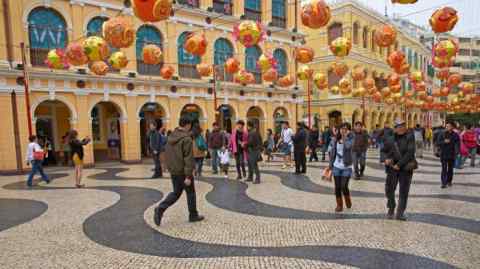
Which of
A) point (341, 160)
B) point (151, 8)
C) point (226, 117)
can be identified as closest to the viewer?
point (341, 160)

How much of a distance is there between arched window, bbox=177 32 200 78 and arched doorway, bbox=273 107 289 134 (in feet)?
25.8

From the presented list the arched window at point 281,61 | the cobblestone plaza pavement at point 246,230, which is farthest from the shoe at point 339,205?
the arched window at point 281,61

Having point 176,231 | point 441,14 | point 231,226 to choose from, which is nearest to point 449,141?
point 441,14

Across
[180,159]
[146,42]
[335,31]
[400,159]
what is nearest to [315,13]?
[400,159]

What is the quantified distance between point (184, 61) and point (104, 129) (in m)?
6.70

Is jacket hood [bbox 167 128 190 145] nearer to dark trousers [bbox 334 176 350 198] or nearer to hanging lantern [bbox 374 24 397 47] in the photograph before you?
dark trousers [bbox 334 176 350 198]

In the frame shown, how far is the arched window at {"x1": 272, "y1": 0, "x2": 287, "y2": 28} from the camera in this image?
2345 cm

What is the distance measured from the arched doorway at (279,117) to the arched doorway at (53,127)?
47.5ft

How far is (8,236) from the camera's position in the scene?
539cm

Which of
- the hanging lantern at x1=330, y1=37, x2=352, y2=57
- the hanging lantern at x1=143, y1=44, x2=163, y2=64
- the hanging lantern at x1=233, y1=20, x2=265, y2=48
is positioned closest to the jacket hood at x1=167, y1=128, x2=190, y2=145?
the hanging lantern at x1=233, y1=20, x2=265, y2=48

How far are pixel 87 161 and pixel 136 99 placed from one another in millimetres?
4131

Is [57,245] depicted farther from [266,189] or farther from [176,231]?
[266,189]

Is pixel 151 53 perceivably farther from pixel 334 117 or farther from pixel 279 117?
pixel 334 117

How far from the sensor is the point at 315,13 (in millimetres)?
7965
